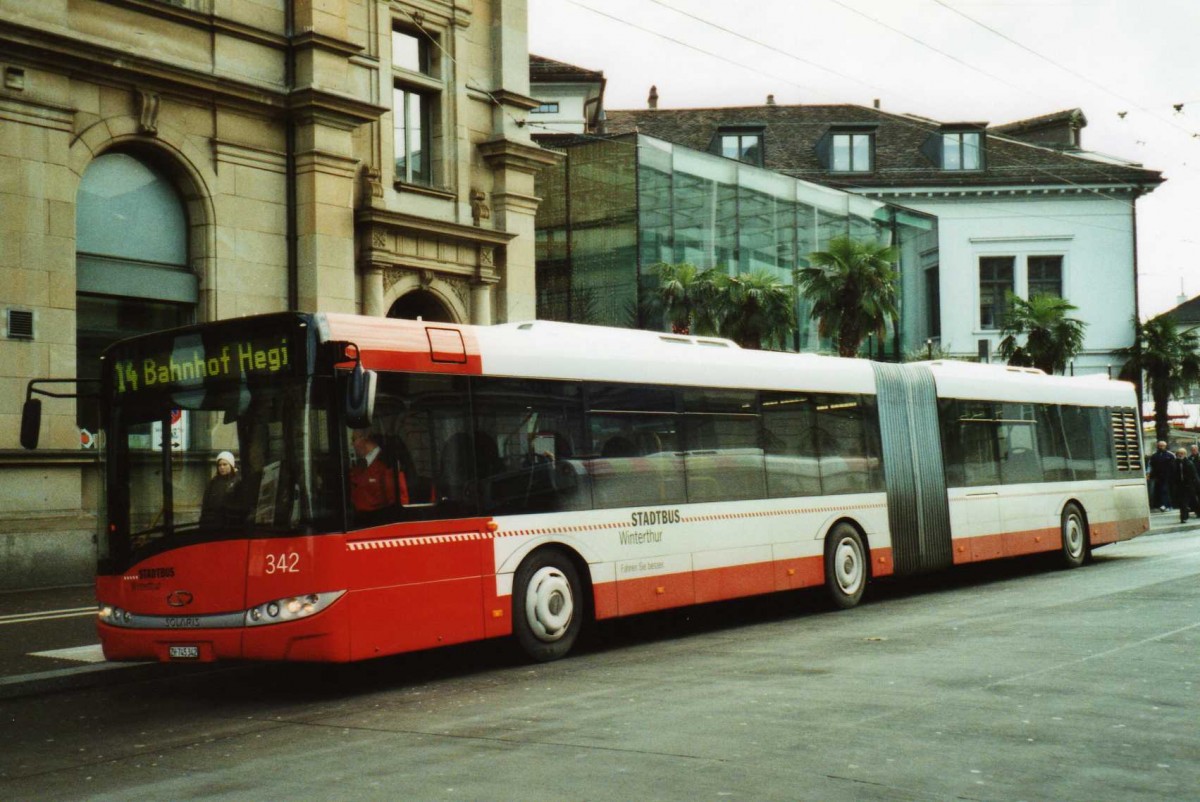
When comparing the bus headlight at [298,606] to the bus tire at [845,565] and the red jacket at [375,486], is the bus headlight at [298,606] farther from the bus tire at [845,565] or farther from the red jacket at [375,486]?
the bus tire at [845,565]

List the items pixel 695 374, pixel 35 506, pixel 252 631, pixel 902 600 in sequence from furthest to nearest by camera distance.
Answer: pixel 35 506, pixel 902 600, pixel 695 374, pixel 252 631

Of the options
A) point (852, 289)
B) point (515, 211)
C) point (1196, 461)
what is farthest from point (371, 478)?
point (1196, 461)

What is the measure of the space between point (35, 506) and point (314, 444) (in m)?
9.70

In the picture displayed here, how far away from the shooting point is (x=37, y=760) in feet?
24.8

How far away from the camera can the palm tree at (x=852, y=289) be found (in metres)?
Result: 35.3

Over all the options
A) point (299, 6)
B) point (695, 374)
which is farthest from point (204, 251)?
point (695, 374)

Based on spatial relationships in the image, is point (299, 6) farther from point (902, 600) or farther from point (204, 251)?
point (902, 600)

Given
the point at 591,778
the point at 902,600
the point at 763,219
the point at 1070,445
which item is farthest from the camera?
the point at 763,219

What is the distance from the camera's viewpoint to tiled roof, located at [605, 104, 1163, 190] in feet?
194

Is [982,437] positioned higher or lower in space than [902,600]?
higher

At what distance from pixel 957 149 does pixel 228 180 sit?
151ft

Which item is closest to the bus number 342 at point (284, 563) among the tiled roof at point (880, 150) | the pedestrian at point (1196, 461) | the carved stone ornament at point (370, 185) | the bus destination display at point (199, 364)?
the bus destination display at point (199, 364)

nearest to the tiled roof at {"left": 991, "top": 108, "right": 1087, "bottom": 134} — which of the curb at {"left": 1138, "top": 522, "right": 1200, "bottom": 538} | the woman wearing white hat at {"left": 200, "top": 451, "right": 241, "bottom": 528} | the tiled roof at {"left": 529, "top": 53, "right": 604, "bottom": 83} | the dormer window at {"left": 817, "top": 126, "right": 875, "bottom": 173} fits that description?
the dormer window at {"left": 817, "top": 126, "right": 875, "bottom": 173}

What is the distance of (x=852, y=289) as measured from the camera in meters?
35.5
